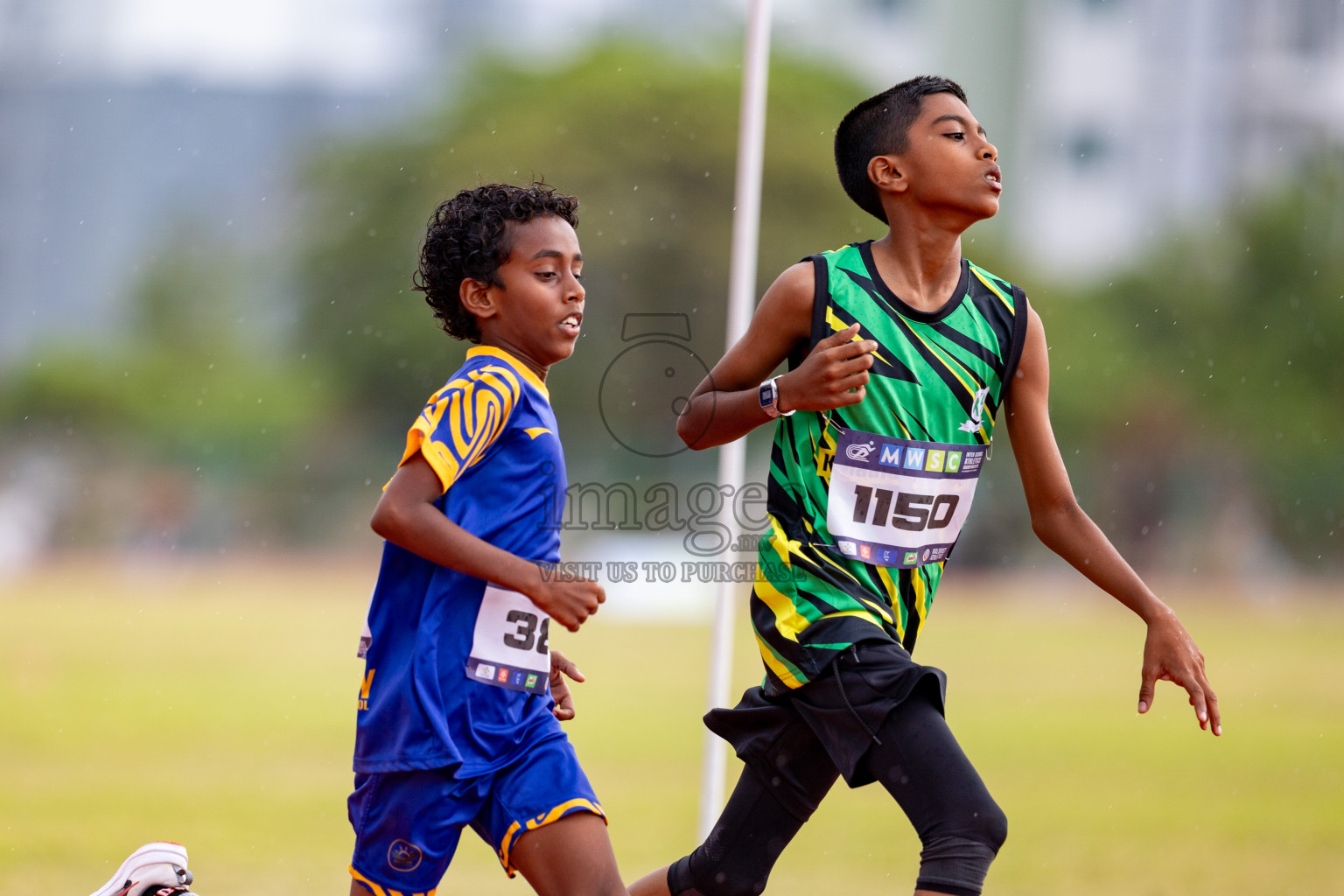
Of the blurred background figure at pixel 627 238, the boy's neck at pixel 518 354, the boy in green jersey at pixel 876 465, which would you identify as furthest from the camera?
the blurred background figure at pixel 627 238

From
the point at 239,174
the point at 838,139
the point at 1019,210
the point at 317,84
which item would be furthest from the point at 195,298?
the point at 838,139

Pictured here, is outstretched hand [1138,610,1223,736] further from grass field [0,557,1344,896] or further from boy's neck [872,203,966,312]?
grass field [0,557,1344,896]

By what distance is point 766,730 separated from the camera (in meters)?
3.14

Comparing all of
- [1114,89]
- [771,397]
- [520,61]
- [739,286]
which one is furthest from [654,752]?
[1114,89]

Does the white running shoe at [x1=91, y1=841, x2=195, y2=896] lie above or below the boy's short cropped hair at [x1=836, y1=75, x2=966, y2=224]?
below

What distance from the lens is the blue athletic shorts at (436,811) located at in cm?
286

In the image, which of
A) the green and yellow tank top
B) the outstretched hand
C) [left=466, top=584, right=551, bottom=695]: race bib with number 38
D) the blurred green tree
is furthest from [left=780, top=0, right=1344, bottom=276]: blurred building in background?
[left=466, top=584, right=551, bottom=695]: race bib with number 38

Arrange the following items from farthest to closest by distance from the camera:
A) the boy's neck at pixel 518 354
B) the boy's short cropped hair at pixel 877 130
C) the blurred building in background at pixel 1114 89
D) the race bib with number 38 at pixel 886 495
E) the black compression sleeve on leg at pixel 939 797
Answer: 1. the blurred building in background at pixel 1114 89
2. the boy's short cropped hair at pixel 877 130
3. the boy's neck at pixel 518 354
4. the race bib with number 38 at pixel 886 495
5. the black compression sleeve on leg at pixel 939 797

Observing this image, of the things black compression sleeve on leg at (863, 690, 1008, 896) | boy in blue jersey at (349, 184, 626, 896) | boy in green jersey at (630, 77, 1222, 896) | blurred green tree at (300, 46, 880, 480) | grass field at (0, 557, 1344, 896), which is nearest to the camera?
black compression sleeve on leg at (863, 690, 1008, 896)

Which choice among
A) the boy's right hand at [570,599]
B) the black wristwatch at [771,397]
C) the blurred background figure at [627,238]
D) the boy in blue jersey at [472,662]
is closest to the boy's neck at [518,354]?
the boy in blue jersey at [472,662]

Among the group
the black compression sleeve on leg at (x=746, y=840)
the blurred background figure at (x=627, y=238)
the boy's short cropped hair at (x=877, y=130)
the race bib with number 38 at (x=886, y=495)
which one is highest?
the blurred background figure at (x=627, y=238)

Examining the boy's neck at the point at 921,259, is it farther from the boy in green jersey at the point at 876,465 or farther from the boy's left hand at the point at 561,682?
the boy's left hand at the point at 561,682

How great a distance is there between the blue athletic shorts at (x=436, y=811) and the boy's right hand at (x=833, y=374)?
2.87 feet

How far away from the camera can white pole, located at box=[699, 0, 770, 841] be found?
4.65 metres
